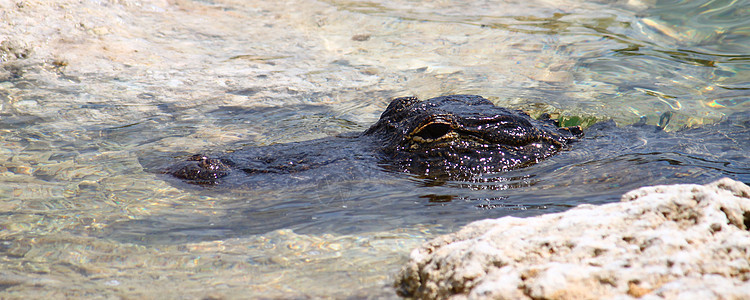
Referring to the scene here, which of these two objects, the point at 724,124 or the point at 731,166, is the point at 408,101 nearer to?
the point at 731,166

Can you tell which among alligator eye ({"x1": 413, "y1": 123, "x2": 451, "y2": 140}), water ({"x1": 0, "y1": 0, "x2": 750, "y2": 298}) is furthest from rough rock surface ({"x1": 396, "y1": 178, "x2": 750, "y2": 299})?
alligator eye ({"x1": 413, "y1": 123, "x2": 451, "y2": 140})

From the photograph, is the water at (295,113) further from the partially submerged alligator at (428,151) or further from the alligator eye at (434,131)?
the alligator eye at (434,131)

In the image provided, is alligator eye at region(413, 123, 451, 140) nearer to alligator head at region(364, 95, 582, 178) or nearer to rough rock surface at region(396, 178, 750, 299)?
alligator head at region(364, 95, 582, 178)

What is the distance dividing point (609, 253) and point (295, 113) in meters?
4.16

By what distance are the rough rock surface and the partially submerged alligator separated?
1.51 metres

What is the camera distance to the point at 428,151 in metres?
4.00

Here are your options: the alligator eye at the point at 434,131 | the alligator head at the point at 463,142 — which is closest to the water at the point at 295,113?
the alligator head at the point at 463,142

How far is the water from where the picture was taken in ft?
9.15

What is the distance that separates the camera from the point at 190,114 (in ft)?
18.5

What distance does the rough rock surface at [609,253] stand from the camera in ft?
5.87

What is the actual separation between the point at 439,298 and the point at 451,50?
18.4 ft

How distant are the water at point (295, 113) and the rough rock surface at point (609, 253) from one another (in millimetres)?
386

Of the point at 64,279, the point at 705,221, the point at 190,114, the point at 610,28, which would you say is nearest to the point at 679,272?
the point at 705,221

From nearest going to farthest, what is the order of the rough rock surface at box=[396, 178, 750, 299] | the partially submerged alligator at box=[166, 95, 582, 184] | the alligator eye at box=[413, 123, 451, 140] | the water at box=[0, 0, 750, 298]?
1. the rough rock surface at box=[396, 178, 750, 299]
2. the water at box=[0, 0, 750, 298]
3. the partially submerged alligator at box=[166, 95, 582, 184]
4. the alligator eye at box=[413, 123, 451, 140]
